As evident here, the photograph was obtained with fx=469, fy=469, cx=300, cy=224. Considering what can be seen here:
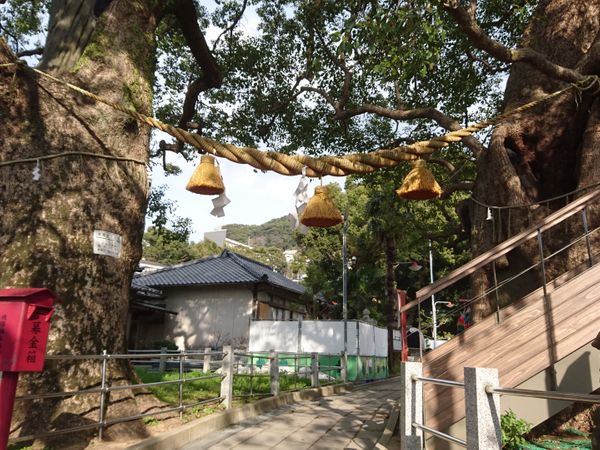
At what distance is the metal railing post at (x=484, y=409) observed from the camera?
2.87 m

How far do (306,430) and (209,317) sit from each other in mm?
16945

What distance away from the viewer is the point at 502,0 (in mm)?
10234

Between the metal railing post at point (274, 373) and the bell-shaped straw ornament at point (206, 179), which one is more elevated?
the bell-shaped straw ornament at point (206, 179)

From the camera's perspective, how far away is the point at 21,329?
3.06 meters

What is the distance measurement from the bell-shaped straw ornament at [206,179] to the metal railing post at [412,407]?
2.79m

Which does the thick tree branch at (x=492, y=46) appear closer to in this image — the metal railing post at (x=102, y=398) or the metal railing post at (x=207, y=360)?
the metal railing post at (x=102, y=398)

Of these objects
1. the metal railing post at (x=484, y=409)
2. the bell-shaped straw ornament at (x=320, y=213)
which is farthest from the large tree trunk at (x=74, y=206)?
the metal railing post at (x=484, y=409)

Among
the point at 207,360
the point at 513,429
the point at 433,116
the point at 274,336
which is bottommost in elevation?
the point at 513,429

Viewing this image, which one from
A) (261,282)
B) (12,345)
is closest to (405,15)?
(12,345)

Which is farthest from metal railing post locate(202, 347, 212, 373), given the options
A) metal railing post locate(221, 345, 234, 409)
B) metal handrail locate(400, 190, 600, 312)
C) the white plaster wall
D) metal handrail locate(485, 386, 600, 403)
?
the white plaster wall

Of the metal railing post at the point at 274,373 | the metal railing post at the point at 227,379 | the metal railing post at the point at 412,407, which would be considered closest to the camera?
the metal railing post at the point at 412,407

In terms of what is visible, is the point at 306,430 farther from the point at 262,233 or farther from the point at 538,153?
the point at 262,233

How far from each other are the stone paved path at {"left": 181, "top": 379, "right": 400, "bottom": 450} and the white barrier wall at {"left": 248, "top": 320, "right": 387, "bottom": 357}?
8.69 metres

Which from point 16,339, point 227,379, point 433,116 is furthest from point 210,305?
point 16,339
